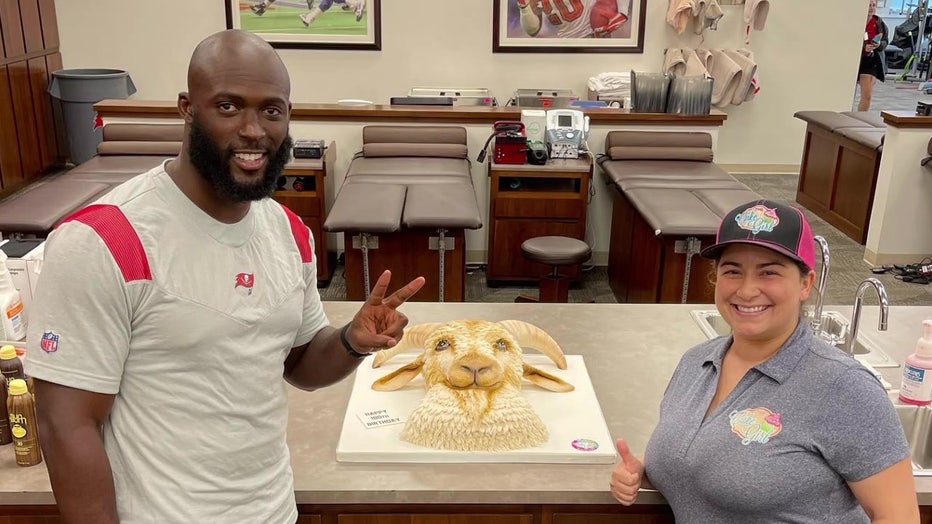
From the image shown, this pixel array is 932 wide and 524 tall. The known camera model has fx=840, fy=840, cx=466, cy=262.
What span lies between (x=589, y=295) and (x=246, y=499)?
395 cm

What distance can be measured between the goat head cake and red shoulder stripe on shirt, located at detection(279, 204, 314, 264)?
486 mm

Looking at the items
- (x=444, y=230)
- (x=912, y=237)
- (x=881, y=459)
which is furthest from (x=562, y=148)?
(x=881, y=459)

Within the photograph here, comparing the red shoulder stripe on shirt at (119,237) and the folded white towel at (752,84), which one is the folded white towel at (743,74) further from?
the red shoulder stripe on shirt at (119,237)

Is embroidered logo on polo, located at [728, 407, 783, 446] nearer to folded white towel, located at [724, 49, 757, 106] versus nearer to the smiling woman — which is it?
the smiling woman

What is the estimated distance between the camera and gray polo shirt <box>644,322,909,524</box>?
4.59 feet

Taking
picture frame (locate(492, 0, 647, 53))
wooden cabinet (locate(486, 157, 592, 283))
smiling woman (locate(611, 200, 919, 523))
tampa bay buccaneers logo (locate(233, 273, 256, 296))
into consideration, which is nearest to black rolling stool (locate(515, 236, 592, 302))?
wooden cabinet (locate(486, 157, 592, 283))

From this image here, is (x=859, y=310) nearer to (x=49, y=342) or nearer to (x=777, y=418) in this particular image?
(x=777, y=418)

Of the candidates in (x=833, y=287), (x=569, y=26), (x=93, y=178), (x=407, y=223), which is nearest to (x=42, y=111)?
(x=93, y=178)

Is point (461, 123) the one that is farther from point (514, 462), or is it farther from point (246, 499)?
point (246, 499)

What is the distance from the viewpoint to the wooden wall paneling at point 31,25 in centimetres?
725

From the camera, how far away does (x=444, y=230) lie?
4438mm

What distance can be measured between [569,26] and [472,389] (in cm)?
638

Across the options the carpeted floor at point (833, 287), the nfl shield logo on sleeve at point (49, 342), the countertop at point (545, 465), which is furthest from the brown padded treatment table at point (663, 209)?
the nfl shield logo on sleeve at point (49, 342)

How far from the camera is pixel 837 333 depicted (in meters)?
2.62
